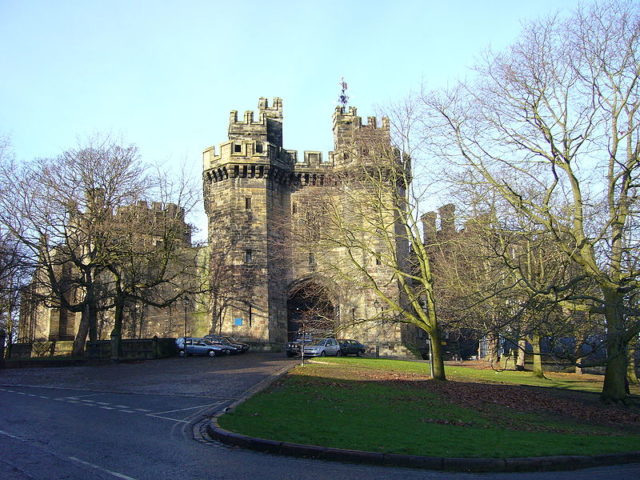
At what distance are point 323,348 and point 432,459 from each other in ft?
77.4

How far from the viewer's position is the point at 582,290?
16969mm

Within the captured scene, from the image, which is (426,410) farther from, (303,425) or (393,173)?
(393,173)

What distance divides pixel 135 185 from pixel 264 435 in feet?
77.5

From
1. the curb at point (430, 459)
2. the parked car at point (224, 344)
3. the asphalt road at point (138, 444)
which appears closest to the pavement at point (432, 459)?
the curb at point (430, 459)

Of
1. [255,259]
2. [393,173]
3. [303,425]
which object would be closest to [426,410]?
[303,425]

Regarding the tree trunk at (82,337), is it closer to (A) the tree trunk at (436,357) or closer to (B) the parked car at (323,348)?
(B) the parked car at (323,348)

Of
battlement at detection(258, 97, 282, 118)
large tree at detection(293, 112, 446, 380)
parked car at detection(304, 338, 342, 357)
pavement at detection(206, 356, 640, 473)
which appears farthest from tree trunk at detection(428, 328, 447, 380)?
battlement at detection(258, 97, 282, 118)

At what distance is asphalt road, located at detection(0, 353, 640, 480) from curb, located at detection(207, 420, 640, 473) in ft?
0.59

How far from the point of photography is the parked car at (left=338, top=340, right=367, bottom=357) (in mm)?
32250

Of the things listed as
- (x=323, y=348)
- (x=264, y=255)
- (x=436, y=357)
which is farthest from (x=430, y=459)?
(x=264, y=255)

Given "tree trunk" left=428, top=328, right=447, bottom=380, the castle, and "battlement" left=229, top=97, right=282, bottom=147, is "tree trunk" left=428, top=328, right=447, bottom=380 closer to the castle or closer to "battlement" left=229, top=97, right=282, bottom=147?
the castle

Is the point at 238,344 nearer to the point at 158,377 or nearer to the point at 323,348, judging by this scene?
the point at 323,348

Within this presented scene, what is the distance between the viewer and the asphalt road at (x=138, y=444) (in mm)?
6891

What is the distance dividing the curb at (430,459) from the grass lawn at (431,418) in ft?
0.76
